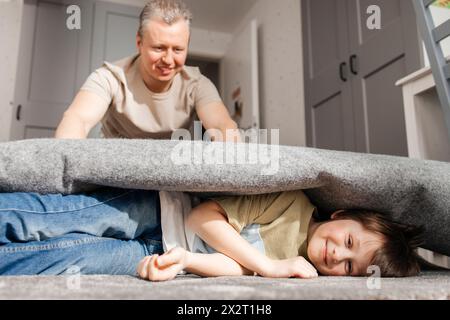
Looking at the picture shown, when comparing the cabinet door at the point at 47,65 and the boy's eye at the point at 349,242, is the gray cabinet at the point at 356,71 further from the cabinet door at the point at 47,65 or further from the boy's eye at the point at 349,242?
the cabinet door at the point at 47,65

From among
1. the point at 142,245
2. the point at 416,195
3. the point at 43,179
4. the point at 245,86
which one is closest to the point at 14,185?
the point at 43,179

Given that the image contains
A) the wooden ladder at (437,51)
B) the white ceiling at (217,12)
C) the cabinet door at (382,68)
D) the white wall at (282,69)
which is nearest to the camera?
the wooden ladder at (437,51)

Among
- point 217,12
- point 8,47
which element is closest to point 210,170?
point 8,47

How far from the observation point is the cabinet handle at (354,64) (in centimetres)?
208

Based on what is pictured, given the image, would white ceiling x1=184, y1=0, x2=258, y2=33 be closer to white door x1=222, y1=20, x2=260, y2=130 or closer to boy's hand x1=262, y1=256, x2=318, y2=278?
white door x1=222, y1=20, x2=260, y2=130

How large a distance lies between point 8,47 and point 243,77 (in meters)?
1.70

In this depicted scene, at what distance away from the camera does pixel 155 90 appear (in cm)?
143

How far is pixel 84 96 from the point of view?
1249 millimetres

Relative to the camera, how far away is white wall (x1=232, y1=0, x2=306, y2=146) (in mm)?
2709

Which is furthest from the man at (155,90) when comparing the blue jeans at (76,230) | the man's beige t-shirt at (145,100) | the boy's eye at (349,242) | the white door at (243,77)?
the white door at (243,77)

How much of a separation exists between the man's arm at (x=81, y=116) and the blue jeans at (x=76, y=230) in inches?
14.9

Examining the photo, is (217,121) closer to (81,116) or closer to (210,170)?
(81,116)

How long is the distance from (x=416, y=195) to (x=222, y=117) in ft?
2.31
